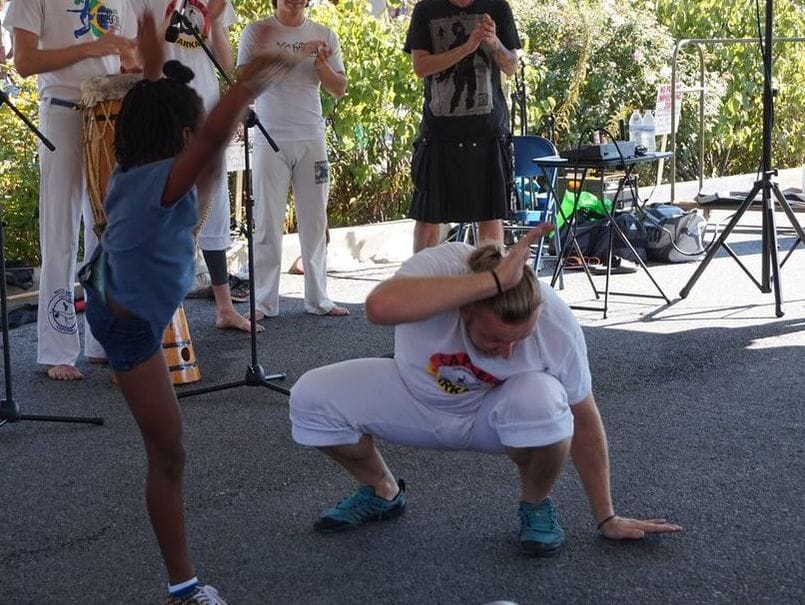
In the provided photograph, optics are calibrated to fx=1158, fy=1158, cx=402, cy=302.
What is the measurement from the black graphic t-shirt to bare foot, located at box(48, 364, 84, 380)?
2.14m

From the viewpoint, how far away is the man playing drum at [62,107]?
468 cm

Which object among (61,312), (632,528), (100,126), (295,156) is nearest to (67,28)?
(100,126)

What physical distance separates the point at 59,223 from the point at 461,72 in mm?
2093

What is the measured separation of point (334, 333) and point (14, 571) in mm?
2935

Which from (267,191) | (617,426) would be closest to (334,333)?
(267,191)

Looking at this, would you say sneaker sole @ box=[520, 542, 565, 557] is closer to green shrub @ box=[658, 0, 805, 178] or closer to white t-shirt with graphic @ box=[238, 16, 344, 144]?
white t-shirt with graphic @ box=[238, 16, 344, 144]

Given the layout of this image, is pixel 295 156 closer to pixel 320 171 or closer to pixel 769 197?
pixel 320 171

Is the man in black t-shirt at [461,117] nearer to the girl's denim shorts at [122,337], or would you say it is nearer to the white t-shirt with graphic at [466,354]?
the white t-shirt with graphic at [466,354]

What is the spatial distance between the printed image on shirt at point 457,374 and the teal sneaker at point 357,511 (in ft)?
1.61

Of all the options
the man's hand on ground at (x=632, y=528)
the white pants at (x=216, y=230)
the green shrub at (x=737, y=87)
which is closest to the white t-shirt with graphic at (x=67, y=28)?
the white pants at (x=216, y=230)

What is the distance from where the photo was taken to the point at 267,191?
6.12 meters

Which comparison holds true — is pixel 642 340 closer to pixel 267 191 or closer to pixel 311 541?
pixel 267 191

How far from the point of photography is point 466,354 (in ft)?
9.96

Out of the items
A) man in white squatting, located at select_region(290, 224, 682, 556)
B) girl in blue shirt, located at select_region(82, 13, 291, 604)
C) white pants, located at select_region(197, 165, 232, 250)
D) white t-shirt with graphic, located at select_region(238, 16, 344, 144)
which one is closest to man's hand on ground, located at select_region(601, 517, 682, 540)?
man in white squatting, located at select_region(290, 224, 682, 556)
